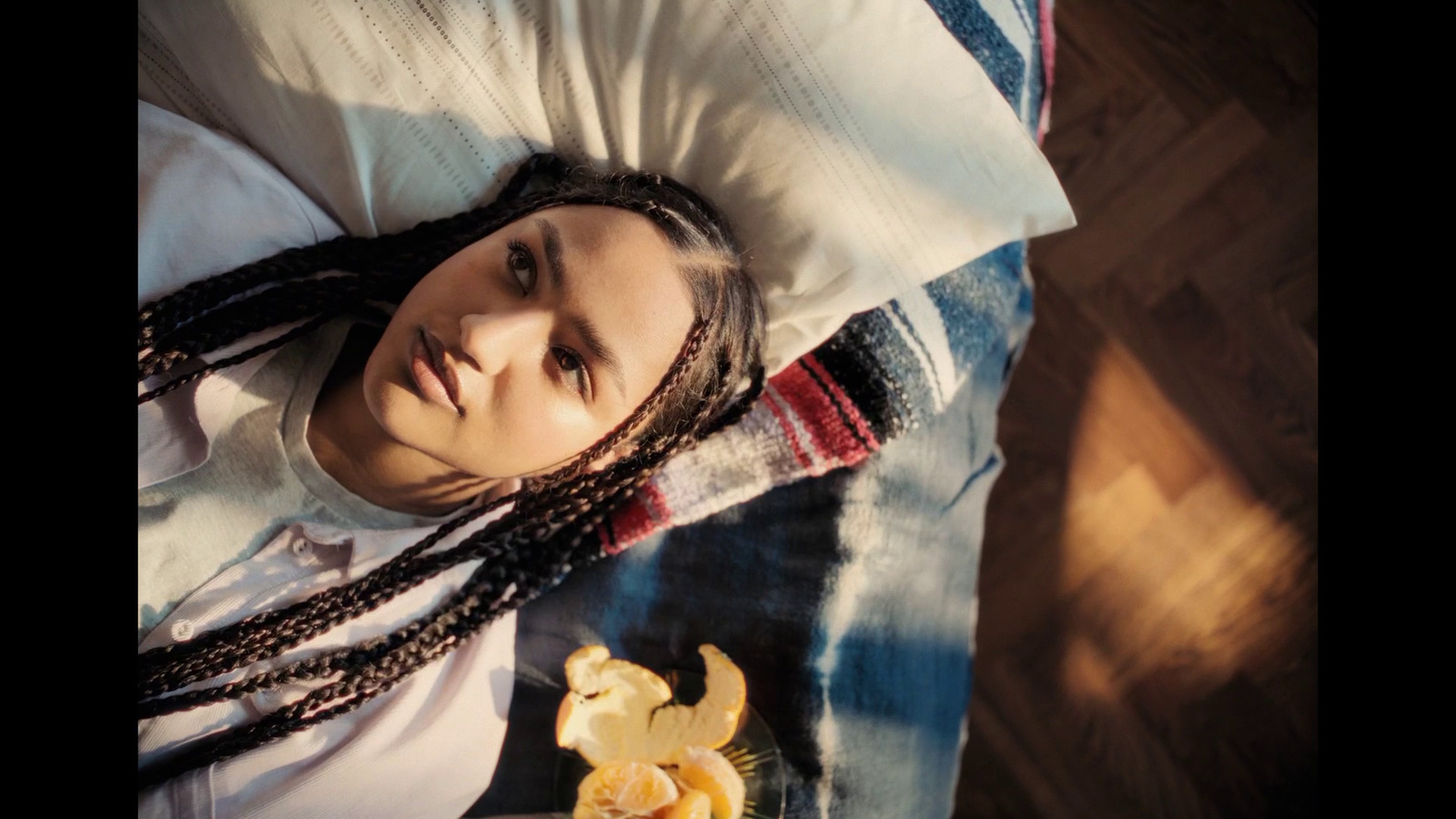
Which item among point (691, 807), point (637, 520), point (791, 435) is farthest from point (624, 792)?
point (791, 435)

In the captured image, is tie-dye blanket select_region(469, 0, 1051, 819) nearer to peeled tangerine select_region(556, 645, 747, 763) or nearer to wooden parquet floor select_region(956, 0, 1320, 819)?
peeled tangerine select_region(556, 645, 747, 763)

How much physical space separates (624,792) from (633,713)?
9cm

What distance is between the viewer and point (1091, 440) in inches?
49.9

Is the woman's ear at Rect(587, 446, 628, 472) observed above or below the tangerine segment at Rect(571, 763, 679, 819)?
above

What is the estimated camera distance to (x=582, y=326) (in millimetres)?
733

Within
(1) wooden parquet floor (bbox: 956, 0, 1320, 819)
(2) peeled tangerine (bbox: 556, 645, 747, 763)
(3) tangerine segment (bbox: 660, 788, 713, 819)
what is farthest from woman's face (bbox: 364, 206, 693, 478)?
(1) wooden parquet floor (bbox: 956, 0, 1320, 819)

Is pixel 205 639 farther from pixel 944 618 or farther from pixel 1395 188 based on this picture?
pixel 1395 188

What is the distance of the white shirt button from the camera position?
0.83 metres

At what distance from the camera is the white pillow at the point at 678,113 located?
81 centimetres

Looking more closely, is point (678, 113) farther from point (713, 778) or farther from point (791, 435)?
point (713, 778)

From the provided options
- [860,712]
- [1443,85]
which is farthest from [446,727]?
[1443,85]

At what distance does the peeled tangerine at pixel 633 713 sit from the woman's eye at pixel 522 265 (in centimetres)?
43

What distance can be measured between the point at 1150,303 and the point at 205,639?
133 cm

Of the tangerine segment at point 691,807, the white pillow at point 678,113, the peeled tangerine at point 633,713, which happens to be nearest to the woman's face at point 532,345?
the white pillow at point 678,113
